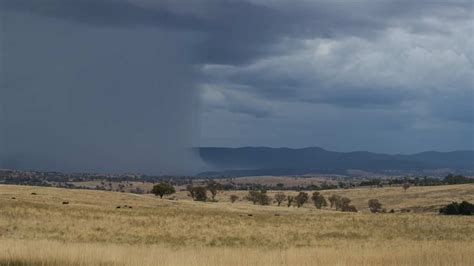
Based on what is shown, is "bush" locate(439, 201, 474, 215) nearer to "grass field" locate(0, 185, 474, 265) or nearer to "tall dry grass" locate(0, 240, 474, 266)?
"grass field" locate(0, 185, 474, 265)

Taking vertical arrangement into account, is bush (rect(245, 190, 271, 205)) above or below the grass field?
below

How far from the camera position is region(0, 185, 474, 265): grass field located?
1847 centimetres

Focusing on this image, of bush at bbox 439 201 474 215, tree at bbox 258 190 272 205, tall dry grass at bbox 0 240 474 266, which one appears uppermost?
tall dry grass at bbox 0 240 474 266

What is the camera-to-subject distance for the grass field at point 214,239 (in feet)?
60.6

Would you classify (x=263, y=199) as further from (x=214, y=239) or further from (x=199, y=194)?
(x=214, y=239)

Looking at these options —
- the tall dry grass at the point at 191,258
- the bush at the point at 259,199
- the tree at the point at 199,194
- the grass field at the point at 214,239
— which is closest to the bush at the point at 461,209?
the grass field at the point at 214,239

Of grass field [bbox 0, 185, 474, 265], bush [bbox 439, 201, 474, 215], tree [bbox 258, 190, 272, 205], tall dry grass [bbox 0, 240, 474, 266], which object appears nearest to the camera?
tall dry grass [bbox 0, 240, 474, 266]

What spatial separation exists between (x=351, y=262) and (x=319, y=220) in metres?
38.9

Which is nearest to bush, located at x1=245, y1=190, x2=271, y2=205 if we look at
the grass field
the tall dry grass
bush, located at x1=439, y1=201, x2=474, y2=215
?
bush, located at x1=439, y1=201, x2=474, y2=215

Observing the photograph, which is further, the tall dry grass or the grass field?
the grass field

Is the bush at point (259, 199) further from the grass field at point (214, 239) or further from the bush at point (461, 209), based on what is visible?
the grass field at point (214, 239)

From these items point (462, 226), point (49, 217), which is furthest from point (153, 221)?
point (462, 226)

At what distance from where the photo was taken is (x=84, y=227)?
39.7m

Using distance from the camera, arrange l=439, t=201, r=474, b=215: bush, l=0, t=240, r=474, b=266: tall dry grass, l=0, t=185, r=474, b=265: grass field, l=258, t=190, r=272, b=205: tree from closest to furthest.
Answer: l=0, t=240, r=474, b=266: tall dry grass < l=0, t=185, r=474, b=265: grass field < l=439, t=201, r=474, b=215: bush < l=258, t=190, r=272, b=205: tree
